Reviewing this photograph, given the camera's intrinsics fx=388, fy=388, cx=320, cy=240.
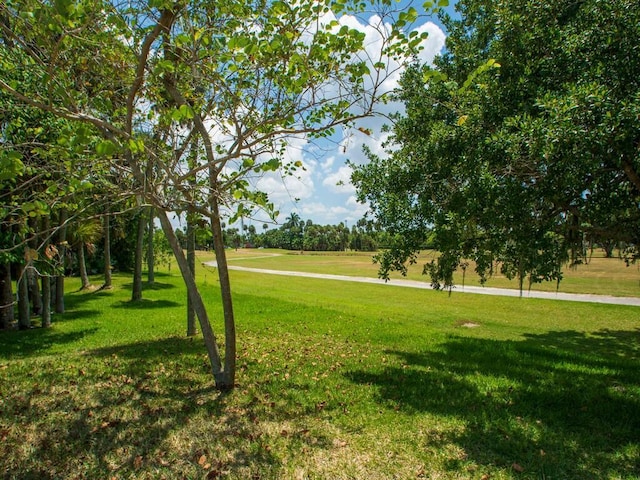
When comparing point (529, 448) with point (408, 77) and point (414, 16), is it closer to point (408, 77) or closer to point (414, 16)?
point (414, 16)

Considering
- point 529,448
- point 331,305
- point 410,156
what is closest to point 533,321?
point 331,305

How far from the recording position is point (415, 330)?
12.5 m

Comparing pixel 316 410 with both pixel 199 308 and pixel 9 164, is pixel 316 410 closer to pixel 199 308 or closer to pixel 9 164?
pixel 199 308

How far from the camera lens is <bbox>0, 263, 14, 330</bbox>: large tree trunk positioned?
36.4 feet

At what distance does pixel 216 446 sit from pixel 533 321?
54.9ft

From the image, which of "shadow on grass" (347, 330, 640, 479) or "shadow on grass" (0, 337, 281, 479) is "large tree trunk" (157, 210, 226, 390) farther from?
"shadow on grass" (347, 330, 640, 479)

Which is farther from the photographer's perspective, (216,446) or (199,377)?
(199,377)

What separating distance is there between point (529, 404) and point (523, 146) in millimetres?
→ 3965

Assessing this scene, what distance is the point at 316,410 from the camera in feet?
17.0

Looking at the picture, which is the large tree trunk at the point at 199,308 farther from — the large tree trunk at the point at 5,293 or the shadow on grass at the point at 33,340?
the large tree trunk at the point at 5,293

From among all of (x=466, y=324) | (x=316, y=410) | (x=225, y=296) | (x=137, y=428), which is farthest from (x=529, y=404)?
(x=466, y=324)

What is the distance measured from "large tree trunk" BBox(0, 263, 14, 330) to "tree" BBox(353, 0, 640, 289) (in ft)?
33.7

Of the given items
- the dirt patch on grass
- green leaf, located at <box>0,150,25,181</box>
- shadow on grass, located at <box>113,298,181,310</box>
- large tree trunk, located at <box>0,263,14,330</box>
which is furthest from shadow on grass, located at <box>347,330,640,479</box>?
shadow on grass, located at <box>113,298,181,310</box>

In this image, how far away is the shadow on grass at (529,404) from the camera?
13.2 feet
